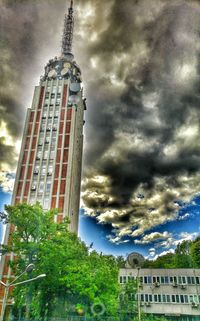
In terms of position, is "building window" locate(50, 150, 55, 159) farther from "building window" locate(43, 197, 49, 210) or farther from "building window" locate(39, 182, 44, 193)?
"building window" locate(43, 197, 49, 210)

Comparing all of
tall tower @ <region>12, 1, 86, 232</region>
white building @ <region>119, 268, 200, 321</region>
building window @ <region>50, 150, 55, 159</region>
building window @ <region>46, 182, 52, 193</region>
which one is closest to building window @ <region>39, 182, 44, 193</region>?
tall tower @ <region>12, 1, 86, 232</region>

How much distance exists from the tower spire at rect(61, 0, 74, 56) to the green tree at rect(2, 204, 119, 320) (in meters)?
56.1

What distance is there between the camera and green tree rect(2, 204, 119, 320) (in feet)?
75.4

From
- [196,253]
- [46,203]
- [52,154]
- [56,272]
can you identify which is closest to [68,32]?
[52,154]

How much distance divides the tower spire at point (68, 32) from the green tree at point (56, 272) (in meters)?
56.1

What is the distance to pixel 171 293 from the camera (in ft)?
116

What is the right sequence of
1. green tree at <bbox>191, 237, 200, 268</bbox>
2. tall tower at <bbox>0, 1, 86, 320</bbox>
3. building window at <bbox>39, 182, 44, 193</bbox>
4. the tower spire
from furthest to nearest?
the tower spire → building window at <bbox>39, 182, 44, 193</bbox> → tall tower at <bbox>0, 1, 86, 320</bbox> → green tree at <bbox>191, 237, 200, 268</bbox>

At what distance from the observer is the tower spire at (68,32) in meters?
69.9

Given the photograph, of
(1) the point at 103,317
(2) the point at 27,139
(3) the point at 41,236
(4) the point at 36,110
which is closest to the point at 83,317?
(1) the point at 103,317

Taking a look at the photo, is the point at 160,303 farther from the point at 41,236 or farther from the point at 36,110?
the point at 36,110

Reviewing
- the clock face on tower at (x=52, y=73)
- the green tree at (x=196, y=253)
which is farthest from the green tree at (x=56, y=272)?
the clock face on tower at (x=52, y=73)

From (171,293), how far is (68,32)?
65.1 meters

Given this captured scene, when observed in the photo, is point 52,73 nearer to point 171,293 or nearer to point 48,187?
point 48,187

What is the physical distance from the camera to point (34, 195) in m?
49.6
